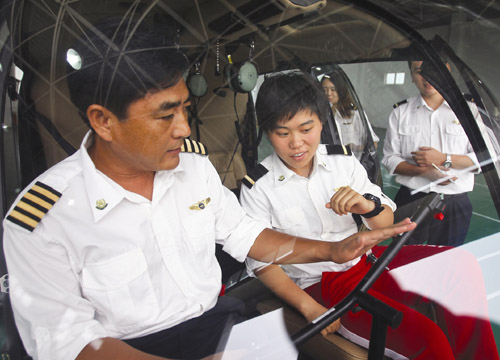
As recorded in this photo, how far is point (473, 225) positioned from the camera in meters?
1.03

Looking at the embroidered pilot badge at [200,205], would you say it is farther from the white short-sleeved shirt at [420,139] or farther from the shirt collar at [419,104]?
the shirt collar at [419,104]

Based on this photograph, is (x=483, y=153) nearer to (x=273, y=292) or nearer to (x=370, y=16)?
(x=370, y=16)

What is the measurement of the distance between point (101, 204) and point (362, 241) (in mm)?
576

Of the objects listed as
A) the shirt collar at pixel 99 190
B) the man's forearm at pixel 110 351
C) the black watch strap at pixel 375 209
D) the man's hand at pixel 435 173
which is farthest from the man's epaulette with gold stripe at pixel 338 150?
the man's forearm at pixel 110 351

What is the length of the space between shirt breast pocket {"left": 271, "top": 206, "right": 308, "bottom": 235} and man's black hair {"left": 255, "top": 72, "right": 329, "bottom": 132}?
21cm

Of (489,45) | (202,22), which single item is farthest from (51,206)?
(489,45)

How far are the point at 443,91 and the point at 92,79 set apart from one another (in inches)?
38.3

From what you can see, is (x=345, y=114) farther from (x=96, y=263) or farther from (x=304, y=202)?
(x=96, y=263)

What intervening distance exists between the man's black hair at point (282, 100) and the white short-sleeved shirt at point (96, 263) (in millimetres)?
212

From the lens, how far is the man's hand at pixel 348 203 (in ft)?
2.80

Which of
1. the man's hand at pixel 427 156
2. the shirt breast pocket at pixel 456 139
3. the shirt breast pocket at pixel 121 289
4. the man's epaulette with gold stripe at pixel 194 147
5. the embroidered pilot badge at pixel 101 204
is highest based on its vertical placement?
the shirt breast pocket at pixel 456 139

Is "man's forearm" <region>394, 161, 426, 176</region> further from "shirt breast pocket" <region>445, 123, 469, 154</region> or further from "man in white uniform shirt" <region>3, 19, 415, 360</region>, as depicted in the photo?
"man in white uniform shirt" <region>3, 19, 415, 360</region>

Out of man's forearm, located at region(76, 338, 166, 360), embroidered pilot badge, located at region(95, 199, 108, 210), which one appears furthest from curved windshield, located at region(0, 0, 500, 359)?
man's forearm, located at region(76, 338, 166, 360)

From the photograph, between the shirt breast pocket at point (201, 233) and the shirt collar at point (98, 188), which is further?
the shirt breast pocket at point (201, 233)
